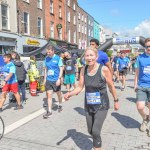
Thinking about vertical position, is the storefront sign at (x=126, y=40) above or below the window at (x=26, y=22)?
below

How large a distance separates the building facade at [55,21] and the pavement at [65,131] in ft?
71.6

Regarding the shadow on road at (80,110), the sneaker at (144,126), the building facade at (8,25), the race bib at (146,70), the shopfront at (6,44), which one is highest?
the building facade at (8,25)

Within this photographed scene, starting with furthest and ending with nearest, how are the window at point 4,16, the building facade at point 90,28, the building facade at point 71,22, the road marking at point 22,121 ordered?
the building facade at point 90,28 < the building facade at point 71,22 < the window at point 4,16 < the road marking at point 22,121

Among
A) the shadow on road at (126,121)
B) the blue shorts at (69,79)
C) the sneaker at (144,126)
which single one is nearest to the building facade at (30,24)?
the blue shorts at (69,79)

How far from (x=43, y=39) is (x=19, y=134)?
2243 cm

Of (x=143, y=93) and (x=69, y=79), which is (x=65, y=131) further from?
(x=69, y=79)

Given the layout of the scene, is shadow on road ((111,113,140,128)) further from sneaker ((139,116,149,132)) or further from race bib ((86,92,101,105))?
race bib ((86,92,101,105))

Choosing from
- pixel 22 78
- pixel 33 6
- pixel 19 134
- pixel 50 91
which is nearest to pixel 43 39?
pixel 33 6

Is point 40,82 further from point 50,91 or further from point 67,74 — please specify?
point 50,91

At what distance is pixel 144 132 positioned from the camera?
579cm

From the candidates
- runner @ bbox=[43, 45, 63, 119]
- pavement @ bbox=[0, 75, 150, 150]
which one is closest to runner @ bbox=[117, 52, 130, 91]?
pavement @ bbox=[0, 75, 150, 150]

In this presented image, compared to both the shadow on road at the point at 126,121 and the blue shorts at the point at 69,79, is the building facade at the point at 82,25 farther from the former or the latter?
the shadow on road at the point at 126,121

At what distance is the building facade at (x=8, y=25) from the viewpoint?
20.5m

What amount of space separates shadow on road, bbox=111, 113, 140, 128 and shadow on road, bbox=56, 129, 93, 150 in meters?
1.22
